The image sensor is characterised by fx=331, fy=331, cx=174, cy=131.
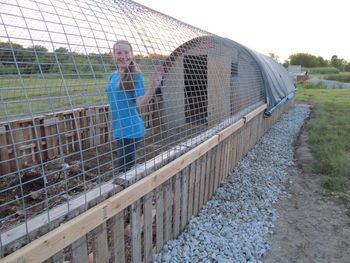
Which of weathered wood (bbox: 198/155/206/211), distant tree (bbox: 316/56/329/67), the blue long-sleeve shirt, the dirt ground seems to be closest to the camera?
the blue long-sleeve shirt

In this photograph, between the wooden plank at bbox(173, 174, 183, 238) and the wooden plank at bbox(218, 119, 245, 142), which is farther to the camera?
the wooden plank at bbox(218, 119, 245, 142)

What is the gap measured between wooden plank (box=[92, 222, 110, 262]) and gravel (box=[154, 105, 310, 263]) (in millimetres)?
841

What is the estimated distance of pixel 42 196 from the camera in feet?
14.3

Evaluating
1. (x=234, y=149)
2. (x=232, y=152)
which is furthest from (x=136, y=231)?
(x=234, y=149)

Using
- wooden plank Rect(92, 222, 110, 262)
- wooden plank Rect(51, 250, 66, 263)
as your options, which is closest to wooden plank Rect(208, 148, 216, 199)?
wooden plank Rect(92, 222, 110, 262)

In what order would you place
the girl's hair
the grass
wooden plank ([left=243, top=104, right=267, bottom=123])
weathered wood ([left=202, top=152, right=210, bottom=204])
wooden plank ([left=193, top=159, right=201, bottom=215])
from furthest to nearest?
1. wooden plank ([left=243, top=104, right=267, bottom=123])
2. weathered wood ([left=202, top=152, right=210, bottom=204])
3. wooden plank ([left=193, top=159, right=201, bottom=215])
4. the girl's hair
5. the grass

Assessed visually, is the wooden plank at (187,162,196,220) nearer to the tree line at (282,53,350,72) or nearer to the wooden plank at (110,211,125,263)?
the wooden plank at (110,211,125,263)

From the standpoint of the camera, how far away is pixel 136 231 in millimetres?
2775

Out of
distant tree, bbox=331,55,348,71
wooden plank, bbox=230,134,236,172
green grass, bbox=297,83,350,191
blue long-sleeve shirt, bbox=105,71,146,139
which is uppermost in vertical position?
blue long-sleeve shirt, bbox=105,71,146,139

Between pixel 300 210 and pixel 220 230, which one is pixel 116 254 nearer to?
pixel 220 230

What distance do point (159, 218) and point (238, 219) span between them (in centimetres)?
130

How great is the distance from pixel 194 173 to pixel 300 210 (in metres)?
1.69

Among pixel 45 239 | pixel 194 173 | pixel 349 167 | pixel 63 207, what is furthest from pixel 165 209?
pixel 349 167

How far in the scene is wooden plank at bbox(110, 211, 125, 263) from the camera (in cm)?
249
